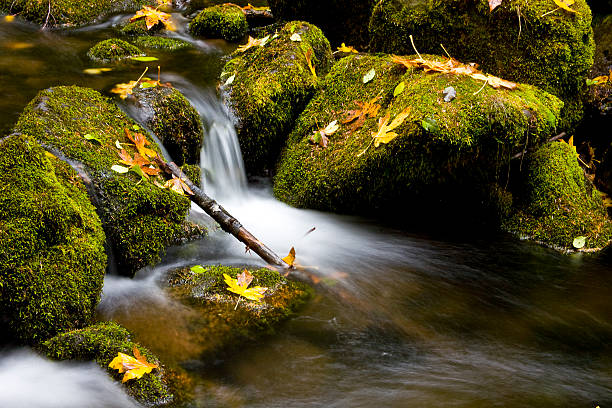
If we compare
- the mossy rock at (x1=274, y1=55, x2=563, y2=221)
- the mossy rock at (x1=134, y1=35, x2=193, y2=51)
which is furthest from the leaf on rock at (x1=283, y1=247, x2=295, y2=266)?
the mossy rock at (x1=134, y1=35, x2=193, y2=51)

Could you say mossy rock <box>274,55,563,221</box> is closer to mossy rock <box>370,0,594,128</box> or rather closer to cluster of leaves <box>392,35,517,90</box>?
cluster of leaves <box>392,35,517,90</box>

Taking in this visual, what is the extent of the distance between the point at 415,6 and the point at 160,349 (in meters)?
4.31

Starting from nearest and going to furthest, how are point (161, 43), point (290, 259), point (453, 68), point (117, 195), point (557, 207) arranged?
point (117, 195) < point (290, 259) < point (453, 68) < point (557, 207) < point (161, 43)

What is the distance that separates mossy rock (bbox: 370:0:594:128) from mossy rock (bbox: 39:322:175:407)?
4243mm

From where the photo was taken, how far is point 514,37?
5.16 meters

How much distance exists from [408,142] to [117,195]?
2355mm

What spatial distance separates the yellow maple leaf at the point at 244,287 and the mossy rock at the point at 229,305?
0.11 feet

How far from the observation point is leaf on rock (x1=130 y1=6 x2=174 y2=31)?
25.4ft

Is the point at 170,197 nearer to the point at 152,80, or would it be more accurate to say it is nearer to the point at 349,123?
the point at 349,123

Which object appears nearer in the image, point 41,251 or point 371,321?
point 41,251

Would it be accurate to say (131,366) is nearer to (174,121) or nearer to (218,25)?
(174,121)

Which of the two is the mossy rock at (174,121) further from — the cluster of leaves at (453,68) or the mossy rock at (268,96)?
the cluster of leaves at (453,68)

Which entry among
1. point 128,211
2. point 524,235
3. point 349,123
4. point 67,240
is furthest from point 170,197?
point 524,235

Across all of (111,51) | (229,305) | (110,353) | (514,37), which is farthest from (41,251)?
(514,37)
